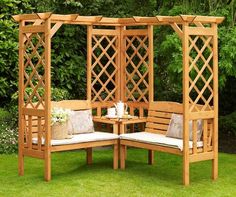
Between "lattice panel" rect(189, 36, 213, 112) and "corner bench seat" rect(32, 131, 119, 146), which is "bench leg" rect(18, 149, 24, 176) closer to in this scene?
"corner bench seat" rect(32, 131, 119, 146)

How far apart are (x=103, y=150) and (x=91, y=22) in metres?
2.20

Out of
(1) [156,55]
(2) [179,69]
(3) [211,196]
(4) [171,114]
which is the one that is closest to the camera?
(3) [211,196]

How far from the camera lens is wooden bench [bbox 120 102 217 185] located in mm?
6766

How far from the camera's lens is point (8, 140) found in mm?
9070

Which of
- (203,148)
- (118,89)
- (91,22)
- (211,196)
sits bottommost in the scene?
(211,196)

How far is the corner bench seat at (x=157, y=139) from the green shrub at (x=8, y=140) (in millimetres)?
2119

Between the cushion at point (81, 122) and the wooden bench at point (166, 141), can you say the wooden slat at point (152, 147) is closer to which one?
the wooden bench at point (166, 141)

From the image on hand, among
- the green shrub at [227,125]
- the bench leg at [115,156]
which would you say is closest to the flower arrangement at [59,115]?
the bench leg at [115,156]

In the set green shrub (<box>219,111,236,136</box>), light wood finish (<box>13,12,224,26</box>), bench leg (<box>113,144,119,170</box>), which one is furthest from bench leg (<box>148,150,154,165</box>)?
green shrub (<box>219,111,236,136</box>)

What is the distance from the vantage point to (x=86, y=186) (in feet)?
21.9

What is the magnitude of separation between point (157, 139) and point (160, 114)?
682 mm

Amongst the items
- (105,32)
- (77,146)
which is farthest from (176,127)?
(105,32)

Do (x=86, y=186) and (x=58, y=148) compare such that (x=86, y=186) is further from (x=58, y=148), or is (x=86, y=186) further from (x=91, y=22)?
(x=91, y=22)

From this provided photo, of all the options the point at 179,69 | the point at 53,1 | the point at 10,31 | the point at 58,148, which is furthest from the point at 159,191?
the point at 53,1
